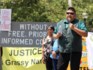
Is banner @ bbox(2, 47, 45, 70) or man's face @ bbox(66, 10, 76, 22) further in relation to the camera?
banner @ bbox(2, 47, 45, 70)

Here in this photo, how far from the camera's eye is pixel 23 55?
44.9ft

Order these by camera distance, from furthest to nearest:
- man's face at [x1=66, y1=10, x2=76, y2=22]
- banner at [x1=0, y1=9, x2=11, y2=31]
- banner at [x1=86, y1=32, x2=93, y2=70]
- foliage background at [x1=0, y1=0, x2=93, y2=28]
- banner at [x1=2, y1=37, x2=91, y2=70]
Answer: foliage background at [x1=0, y1=0, x2=93, y2=28] < banner at [x1=86, y1=32, x2=93, y2=70] < banner at [x1=2, y1=37, x2=91, y2=70] < banner at [x1=0, y1=9, x2=11, y2=31] < man's face at [x1=66, y1=10, x2=76, y2=22]

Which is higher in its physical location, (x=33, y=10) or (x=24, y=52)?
(x=24, y=52)

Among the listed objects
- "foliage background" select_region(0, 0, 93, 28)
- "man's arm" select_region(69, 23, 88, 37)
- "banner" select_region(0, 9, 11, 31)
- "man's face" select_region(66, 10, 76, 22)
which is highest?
"man's face" select_region(66, 10, 76, 22)

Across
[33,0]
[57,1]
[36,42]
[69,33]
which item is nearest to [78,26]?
[69,33]

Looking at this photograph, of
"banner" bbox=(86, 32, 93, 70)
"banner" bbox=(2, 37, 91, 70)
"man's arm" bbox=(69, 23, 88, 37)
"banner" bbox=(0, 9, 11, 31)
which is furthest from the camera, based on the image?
"banner" bbox=(86, 32, 93, 70)

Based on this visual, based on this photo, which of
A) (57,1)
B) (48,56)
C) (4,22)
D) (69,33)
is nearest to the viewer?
(69,33)

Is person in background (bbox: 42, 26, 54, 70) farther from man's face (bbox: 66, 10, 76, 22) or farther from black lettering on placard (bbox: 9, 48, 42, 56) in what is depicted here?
man's face (bbox: 66, 10, 76, 22)

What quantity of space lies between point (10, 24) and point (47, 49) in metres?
2.97

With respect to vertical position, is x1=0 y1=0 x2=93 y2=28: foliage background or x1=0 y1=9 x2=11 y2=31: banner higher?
x1=0 y1=9 x2=11 y2=31: banner

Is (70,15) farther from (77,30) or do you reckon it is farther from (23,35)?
(23,35)

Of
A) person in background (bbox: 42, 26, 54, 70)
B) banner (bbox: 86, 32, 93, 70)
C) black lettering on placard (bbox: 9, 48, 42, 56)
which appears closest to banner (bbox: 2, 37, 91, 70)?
black lettering on placard (bbox: 9, 48, 42, 56)

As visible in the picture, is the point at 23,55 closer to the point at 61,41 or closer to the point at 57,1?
the point at 61,41

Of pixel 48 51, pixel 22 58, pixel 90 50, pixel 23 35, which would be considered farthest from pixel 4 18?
pixel 90 50
